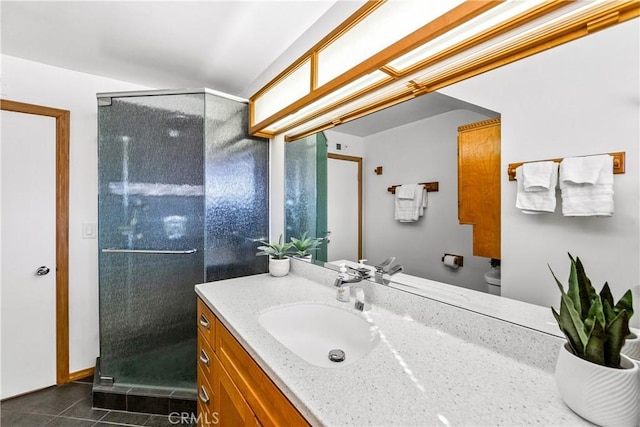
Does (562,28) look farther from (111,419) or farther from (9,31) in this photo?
(111,419)

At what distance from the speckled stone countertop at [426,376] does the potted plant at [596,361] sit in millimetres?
52

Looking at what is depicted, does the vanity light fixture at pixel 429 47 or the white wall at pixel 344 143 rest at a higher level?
the vanity light fixture at pixel 429 47

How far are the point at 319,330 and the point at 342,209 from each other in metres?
0.61

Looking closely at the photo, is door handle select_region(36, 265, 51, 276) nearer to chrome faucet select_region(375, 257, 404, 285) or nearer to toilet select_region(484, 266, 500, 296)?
chrome faucet select_region(375, 257, 404, 285)

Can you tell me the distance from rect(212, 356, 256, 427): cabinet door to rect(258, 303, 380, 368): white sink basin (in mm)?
229

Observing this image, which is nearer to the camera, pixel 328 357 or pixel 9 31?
pixel 328 357

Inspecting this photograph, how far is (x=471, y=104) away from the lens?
3.08 feet

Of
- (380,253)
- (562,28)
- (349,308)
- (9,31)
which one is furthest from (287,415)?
(9,31)

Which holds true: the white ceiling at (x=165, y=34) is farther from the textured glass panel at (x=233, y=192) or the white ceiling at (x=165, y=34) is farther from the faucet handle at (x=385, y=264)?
the faucet handle at (x=385, y=264)

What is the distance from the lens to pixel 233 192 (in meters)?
1.96

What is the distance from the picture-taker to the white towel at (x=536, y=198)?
2.44 feet

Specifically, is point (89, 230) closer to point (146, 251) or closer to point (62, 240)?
point (62, 240)

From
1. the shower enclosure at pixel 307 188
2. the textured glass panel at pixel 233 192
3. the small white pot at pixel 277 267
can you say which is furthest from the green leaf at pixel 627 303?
the textured glass panel at pixel 233 192

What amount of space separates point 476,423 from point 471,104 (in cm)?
91
